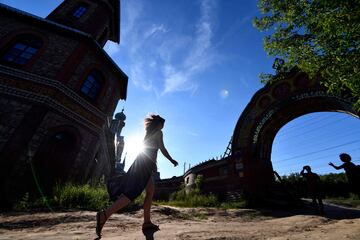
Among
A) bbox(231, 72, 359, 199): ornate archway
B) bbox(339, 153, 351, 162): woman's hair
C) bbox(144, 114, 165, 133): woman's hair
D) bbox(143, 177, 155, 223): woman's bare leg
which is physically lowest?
bbox(143, 177, 155, 223): woman's bare leg

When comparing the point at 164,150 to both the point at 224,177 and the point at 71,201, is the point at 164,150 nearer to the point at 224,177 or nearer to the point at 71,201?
the point at 71,201

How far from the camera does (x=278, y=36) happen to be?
777 cm

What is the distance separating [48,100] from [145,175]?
799cm

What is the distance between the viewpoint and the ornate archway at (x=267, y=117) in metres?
11.3

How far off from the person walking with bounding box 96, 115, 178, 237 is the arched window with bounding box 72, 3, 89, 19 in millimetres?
13141

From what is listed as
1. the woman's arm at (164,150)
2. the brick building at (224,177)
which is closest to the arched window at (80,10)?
the brick building at (224,177)

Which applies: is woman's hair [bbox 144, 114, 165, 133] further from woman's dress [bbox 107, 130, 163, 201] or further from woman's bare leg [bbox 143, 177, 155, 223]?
woman's bare leg [bbox 143, 177, 155, 223]

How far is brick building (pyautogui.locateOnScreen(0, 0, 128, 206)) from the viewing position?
812 cm

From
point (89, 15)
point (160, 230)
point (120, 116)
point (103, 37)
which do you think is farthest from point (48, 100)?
point (120, 116)

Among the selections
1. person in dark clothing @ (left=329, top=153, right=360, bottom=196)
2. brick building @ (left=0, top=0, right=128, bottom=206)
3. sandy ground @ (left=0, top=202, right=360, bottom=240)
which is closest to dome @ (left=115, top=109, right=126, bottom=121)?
brick building @ (left=0, top=0, right=128, bottom=206)

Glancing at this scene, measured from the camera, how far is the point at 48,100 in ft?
29.3

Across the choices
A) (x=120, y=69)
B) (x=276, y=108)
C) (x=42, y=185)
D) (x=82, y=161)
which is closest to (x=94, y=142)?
(x=82, y=161)

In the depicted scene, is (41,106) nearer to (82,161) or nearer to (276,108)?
(82,161)

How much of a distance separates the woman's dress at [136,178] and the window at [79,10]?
13567 millimetres
